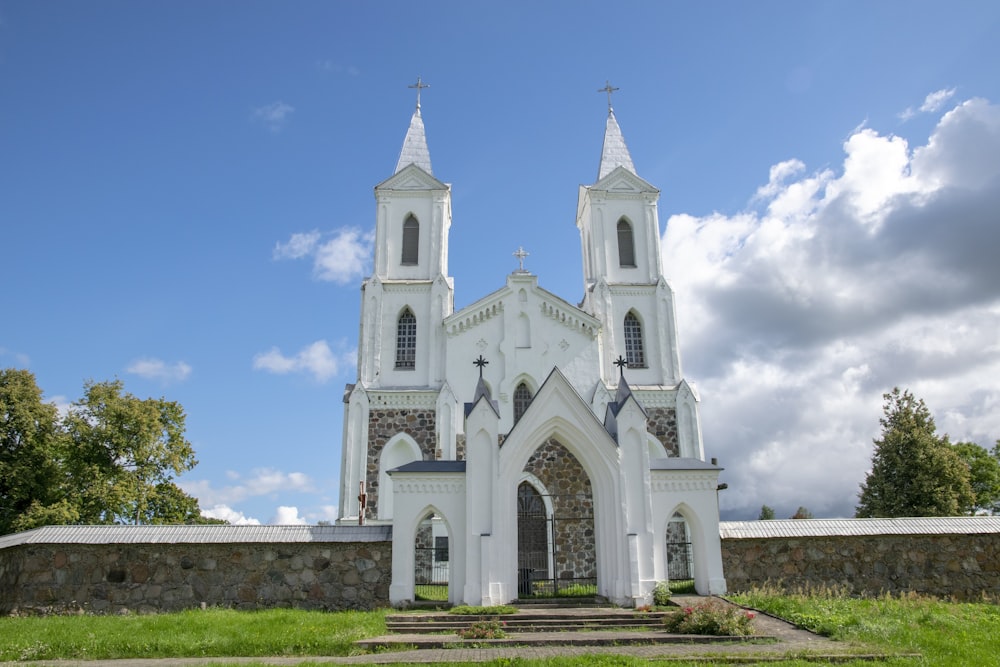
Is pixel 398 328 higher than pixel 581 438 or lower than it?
higher

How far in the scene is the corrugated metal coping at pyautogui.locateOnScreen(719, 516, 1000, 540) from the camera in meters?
17.0

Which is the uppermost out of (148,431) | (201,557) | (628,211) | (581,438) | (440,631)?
(628,211)

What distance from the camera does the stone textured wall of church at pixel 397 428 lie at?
25.9 metres

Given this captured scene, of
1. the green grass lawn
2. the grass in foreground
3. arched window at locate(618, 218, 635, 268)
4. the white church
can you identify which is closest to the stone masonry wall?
the white church

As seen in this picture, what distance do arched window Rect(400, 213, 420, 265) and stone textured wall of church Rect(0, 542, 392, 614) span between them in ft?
50.8

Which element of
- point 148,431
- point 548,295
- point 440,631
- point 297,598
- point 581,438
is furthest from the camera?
point 148,431

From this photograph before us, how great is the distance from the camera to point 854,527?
56.3 feet

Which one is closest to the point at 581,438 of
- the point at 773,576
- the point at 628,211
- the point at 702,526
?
the point at 702,526

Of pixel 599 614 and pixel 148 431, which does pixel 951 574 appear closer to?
pixel 599 614

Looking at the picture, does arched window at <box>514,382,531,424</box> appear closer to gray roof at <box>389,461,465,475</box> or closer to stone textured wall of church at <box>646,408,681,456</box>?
stone textured wall of church at <box>646,408,681,456</box>

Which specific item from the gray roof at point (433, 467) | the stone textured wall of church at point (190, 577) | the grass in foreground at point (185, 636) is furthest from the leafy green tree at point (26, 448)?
the gray roof at point (433, 467)

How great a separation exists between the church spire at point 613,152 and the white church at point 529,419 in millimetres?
105

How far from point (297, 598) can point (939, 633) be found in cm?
1272

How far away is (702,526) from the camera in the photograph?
16.9 m
